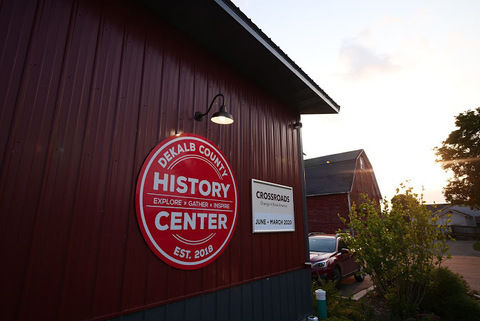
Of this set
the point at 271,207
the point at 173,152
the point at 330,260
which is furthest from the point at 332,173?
the point at 173,152

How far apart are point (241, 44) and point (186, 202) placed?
2705 millimetres

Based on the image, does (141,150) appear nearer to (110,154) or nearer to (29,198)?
(110,154)

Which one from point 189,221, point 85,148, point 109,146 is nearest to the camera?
point 85,148

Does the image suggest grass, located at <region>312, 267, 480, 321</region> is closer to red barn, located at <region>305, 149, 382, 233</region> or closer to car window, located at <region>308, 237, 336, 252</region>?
car window, located at <region>308, 237, 336, 252</region>

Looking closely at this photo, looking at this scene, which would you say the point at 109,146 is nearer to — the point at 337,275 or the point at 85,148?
the point at 85,148

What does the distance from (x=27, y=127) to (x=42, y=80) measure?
482 millimetres

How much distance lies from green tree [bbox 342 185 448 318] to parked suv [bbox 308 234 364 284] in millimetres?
1914

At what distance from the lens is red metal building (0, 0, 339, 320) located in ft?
7.07

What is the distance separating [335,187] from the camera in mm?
21406

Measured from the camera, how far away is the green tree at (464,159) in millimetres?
27156

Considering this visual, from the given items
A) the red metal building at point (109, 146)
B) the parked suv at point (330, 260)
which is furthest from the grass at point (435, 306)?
the red metal building at point (109, 146)

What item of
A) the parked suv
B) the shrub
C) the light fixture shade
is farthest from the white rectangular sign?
the shrub

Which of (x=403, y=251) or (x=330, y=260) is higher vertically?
(x=403, y=251)

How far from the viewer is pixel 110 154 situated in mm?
2750
